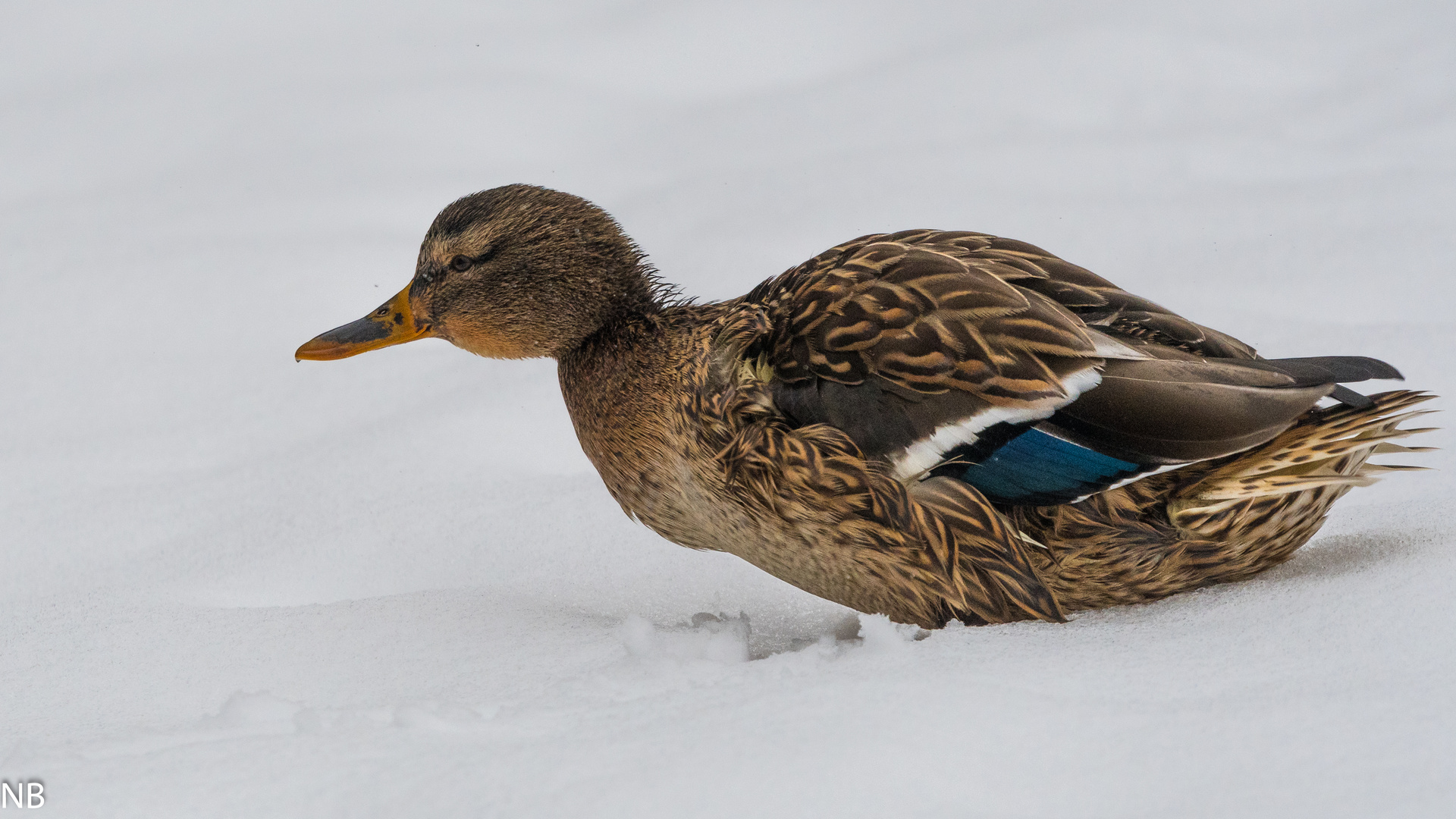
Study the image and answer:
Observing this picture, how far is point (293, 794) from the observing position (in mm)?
1876

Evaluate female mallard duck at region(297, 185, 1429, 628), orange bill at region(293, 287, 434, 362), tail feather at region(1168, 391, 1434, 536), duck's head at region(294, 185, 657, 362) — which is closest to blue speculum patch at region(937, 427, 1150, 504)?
female mallard duck at region(297, 185, 1429, 628)

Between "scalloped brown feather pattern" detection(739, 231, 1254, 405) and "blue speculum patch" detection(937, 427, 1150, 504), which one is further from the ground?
"scalloped brown feather pattern" detection(739, 231, 1254, 405)

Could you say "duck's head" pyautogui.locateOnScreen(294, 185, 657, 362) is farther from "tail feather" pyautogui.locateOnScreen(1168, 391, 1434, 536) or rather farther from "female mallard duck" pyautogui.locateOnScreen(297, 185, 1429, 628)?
"tail feather" pyautogui.locateOnScreen(1168, 391, 1434, 536)

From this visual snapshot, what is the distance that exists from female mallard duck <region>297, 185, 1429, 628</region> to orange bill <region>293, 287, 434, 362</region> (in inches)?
29.5

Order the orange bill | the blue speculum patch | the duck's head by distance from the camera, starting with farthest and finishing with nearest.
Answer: the orange bill, the duck's head, the blue speculum patch

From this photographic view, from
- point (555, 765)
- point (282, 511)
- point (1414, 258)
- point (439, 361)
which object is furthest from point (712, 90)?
point (555, 765)

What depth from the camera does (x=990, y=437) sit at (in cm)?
257

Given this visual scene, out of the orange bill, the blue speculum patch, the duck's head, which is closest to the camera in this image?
the blue speculum patch

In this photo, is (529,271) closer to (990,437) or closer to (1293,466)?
(990,437)

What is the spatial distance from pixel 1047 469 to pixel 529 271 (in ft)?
4.44

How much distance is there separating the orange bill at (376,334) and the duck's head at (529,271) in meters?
0.05

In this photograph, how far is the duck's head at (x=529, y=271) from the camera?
319 cm

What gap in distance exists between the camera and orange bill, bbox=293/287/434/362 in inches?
131

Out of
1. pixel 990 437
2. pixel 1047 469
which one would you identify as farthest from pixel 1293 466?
pixel 990 437
